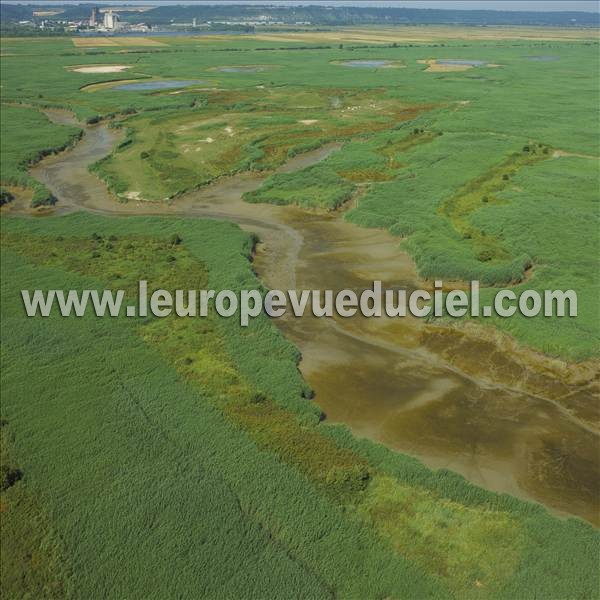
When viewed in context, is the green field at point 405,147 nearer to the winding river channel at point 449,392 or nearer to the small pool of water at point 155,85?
the winding river channel at point 449,392

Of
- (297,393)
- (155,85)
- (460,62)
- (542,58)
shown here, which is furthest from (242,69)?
(297,393)

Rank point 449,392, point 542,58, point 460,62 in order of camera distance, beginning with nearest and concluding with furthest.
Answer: point 449,392 < point 460,62 < point 542,58

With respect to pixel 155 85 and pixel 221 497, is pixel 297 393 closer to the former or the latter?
pixel 221 497

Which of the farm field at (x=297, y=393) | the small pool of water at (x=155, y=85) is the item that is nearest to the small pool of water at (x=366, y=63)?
the small pool of water at (x=155, y=85)

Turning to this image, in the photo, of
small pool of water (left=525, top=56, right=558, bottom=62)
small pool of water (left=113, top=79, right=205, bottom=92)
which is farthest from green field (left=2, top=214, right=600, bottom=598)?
small pool of water (left=525, top=56, right=558, bottom=62)

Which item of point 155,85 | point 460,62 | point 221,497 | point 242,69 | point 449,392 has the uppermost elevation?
point 460,62

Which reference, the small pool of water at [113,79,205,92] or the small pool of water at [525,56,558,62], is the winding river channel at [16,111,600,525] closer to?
the small pool of water at [113,79,205,92]
